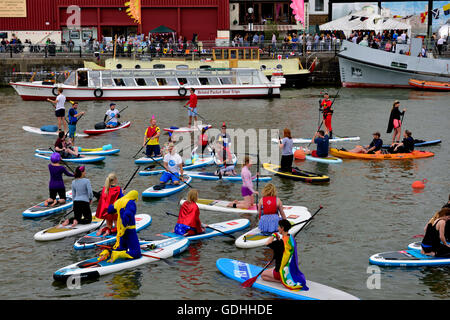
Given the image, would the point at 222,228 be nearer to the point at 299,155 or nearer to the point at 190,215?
the point at 190,215

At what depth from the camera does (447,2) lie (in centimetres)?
5691

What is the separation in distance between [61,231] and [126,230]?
8.03ft

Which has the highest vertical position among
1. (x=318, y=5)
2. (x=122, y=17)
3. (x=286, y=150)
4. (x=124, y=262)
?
(x=318, y=5)

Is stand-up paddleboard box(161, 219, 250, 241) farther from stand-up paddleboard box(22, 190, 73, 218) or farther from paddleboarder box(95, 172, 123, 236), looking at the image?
stand-up paddleboard box(22, 190, 73, 218)

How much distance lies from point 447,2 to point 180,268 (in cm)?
5371

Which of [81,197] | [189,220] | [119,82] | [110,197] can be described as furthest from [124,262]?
[119,82]

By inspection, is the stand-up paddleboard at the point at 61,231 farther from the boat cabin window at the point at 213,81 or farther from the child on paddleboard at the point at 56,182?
the boat cabin window at the point at 213,81

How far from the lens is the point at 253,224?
13.8 meters

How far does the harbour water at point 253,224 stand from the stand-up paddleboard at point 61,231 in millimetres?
176

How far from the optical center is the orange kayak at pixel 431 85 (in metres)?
41.6

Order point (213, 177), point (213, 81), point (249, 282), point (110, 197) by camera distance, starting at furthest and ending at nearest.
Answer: point (213, 81) → point (213, 177) → point (110, 197) → point (249, 282)

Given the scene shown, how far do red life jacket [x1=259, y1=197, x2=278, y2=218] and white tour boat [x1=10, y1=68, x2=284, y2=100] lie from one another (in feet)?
82.8

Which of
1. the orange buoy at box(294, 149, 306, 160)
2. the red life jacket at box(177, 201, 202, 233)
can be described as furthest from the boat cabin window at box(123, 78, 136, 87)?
the red life jacket at box(177, 201, 202, 233)
